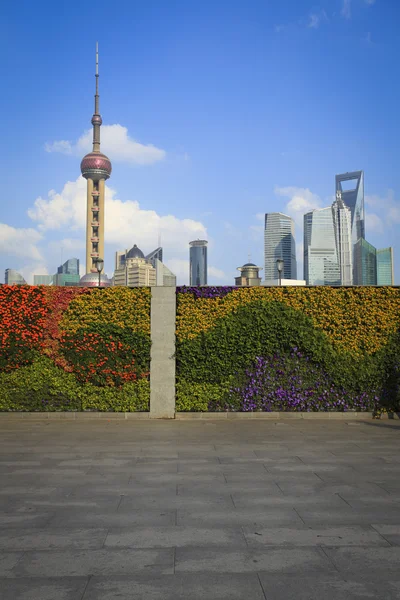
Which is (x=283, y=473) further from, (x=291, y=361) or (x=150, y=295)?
(x=150, y=295)

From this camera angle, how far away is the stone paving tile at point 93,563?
4766 millimetres

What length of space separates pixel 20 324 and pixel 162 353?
4.24 metres

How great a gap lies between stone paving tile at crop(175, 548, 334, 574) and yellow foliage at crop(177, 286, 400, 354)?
1088 cm

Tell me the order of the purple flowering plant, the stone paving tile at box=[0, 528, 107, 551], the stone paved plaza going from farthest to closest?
1. the purple flowering plant
2. the stone paving tile at box=[0, 528, 107, 551]
3. the stone paved plaza

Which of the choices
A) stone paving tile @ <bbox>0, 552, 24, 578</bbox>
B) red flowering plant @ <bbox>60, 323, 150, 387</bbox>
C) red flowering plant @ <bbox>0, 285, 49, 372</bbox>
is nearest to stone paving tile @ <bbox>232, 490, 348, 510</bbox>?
stone paving tile @ <bbox>0, 552, 24, 578</bbox>

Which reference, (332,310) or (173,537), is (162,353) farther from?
(173,537)

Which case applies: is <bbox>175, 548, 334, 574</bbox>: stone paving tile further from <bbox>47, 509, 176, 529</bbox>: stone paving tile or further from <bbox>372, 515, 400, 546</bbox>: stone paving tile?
<bbox>47, 509, 176, 529</bbox>: stone paving tile

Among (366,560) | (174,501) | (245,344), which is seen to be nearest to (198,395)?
(245,344)

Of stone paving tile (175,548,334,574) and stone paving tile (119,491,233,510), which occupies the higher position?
stone paving tile (175,548,334,574)

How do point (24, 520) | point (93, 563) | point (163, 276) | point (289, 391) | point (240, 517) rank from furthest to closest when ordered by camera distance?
point (163, 276) → point (289, 391) → point (240, 517) → point (24, 520) → point (93, 563)

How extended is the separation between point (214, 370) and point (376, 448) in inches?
230

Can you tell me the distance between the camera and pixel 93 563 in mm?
4965

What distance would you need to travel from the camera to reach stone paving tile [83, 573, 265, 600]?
14.1 ft

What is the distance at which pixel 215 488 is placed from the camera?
7730 mm
